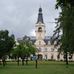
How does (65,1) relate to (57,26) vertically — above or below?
below

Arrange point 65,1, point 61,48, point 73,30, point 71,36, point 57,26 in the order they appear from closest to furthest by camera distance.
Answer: point 65,1, point 73,30, point 71,36, point 57,26, point 61,48

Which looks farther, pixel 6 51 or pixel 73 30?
pixel 6 51

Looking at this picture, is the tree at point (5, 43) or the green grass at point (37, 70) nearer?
the green grass at point (37, 70)

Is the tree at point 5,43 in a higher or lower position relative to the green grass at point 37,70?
higher

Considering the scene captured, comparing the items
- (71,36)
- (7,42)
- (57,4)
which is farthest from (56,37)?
(57,4)

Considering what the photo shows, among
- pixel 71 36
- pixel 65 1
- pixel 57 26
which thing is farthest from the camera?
pixel 57 26

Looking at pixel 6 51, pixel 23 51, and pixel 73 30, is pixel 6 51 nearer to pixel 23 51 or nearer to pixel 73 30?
pixel 23 51

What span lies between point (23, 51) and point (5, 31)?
10.9 m

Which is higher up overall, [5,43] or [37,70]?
[5,43]

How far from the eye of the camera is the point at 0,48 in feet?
290

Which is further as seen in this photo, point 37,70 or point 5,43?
point 5,43

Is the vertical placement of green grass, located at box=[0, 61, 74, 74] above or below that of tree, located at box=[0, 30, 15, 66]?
below

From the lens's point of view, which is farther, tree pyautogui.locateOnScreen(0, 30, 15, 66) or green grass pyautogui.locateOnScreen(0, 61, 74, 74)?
tree pyautogui.locateOnScreen(0, 30, 15, 66)

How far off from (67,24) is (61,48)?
3869 centimetres
